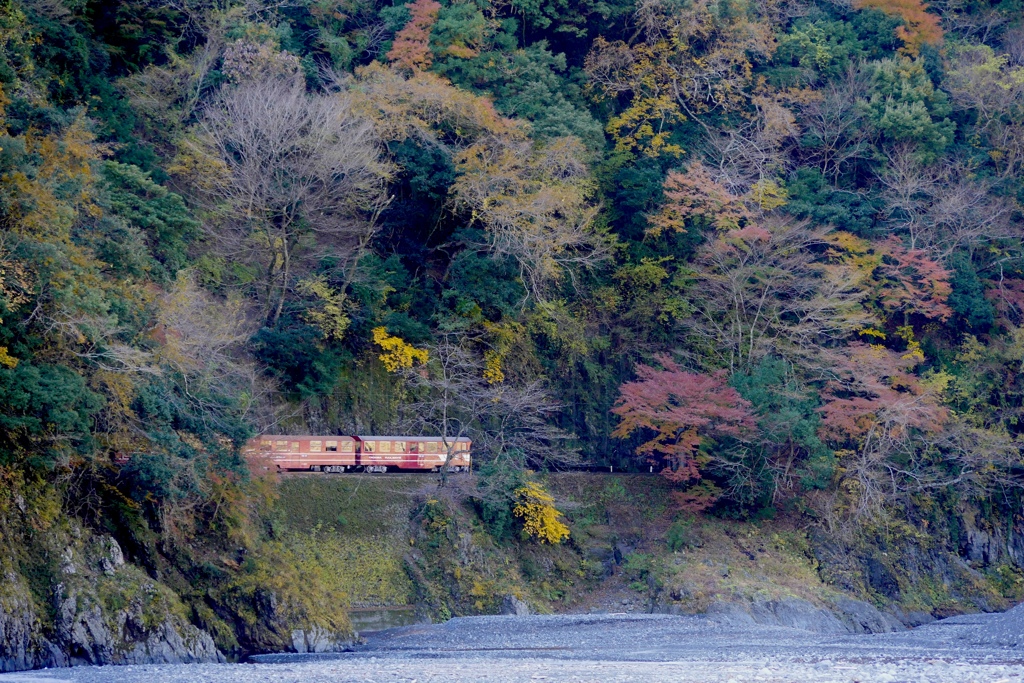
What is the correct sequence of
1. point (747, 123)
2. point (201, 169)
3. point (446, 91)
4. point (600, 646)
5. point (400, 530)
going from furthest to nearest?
point (747, 123)
point (446, 91)
point (201, 169)
point (400, 530)
point (600, 646)

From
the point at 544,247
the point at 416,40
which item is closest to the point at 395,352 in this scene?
the point at 544,247

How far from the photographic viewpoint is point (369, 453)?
28578 millimetres

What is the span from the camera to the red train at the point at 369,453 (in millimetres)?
27656

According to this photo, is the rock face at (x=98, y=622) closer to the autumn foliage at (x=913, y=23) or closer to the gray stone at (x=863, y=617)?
the gray stone at (x=863, y=617)

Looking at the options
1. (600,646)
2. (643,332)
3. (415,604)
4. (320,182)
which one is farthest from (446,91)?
(600,646)

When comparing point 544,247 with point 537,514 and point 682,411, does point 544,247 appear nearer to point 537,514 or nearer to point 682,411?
point 682,411

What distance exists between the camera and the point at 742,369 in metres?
32.1

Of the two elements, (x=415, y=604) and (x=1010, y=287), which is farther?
(x=1010, y=287)

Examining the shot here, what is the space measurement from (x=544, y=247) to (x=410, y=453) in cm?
661

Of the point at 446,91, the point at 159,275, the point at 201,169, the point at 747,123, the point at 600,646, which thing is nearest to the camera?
the point at 600,646

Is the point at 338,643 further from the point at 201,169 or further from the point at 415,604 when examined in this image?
the point at 201,169

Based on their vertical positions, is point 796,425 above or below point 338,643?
above

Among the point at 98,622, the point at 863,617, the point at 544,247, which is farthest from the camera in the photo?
the point at 544,247

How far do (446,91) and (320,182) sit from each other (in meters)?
4.44
